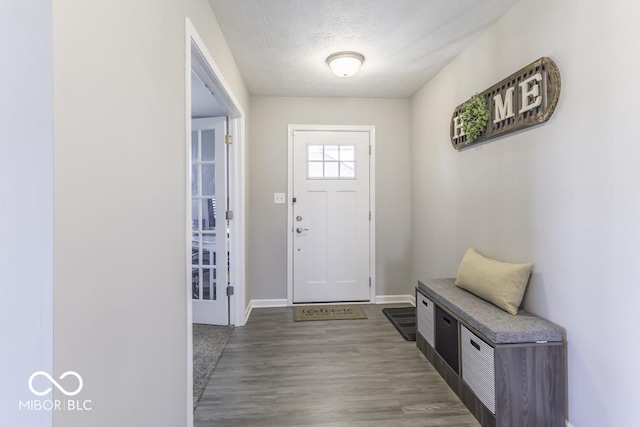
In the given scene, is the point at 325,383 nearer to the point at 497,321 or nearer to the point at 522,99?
the point at 497,321

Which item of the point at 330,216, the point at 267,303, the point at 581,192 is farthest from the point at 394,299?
the point at 581,192

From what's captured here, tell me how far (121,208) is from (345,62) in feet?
7.14

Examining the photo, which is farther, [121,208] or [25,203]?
[121,208]

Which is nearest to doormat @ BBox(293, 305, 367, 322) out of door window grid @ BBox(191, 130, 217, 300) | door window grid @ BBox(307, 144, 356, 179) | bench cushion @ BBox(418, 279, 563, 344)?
door window grid @ BBox(191, 130, 217, 300)

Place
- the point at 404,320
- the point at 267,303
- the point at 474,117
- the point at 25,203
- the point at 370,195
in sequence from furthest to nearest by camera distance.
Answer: the point at 370,195 → the point at 267,303 → the point at 404,320 → the point at 474,117 → the point at 25,203

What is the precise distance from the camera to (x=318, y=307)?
138 inches

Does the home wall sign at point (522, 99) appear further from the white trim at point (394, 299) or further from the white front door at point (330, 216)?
the white trim at point (394, 299)

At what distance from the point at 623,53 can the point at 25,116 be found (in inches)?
79.2

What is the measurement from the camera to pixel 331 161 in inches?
142

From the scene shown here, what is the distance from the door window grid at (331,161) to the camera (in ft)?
11.8

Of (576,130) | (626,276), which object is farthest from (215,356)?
(576,130)

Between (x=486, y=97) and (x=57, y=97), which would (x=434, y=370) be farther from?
(x=57, y=97)

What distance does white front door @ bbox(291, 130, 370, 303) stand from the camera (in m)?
3.57

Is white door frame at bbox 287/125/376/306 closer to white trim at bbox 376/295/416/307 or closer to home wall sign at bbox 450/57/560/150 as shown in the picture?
white trim at bbox 376/295/416/307
